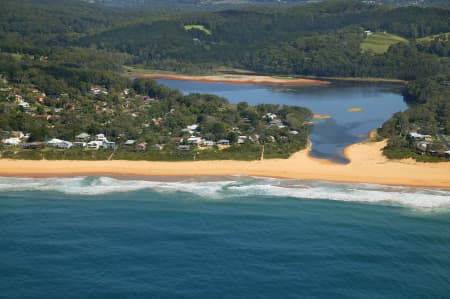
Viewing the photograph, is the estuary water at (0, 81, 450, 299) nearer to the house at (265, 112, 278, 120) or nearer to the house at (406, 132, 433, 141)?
the house at (406, 132, 433, 141)

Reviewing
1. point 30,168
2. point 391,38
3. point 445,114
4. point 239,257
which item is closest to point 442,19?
point 391,38

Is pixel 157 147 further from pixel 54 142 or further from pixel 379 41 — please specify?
pixel 379 41

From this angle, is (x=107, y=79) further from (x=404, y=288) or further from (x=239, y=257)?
(x=404, y=288)

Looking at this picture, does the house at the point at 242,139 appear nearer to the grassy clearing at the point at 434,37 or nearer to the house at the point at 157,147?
the house at the point at 157,147

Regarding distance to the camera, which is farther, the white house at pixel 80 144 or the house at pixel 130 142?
the house at pixel 130 142

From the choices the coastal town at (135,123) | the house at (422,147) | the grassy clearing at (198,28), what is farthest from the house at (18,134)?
the grassy clearing at (198,28)

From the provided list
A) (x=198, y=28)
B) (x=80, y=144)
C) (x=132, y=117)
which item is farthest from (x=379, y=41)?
(x=80, y=144)

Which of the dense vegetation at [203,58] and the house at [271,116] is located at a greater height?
the dense vegetation at [203,58]
